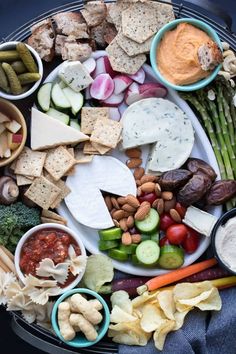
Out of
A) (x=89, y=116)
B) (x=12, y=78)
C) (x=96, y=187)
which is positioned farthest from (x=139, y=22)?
(x=96, y=187)

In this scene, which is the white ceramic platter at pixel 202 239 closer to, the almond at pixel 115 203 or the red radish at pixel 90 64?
the red radish at pixel 90 64

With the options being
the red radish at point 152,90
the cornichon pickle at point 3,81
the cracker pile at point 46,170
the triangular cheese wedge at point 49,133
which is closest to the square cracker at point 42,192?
the cracker pile at point 46,170

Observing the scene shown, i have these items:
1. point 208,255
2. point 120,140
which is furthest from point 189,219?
point 120,140

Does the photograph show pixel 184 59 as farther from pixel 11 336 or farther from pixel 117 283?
pixel 11 336

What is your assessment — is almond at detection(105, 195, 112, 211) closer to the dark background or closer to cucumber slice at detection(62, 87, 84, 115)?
cucumber slice at detection(62, 87, 84, 115)

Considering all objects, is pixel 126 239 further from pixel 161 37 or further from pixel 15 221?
pixel 161 37

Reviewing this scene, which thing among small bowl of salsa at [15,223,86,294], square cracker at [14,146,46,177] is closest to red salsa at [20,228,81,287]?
small bowl of salsa at [15,223,86,294]
